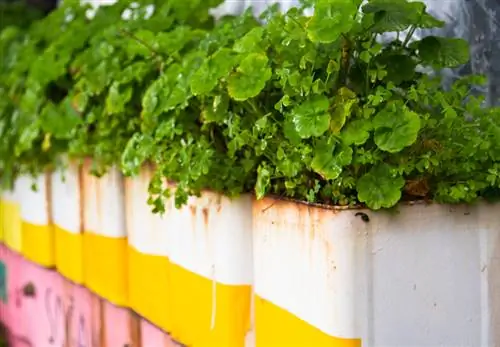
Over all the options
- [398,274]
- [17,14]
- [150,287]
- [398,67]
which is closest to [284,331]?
[398,274]

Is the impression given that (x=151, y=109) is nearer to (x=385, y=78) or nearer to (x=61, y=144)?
(x=385, y=78)

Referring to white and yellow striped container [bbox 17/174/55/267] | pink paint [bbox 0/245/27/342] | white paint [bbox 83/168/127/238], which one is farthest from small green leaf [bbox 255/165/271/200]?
pink paint [bbox 0/245/27/342]

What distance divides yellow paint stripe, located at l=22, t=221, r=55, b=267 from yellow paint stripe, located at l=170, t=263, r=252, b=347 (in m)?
1.02

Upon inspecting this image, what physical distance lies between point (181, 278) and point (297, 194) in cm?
53

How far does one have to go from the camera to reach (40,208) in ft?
9.72

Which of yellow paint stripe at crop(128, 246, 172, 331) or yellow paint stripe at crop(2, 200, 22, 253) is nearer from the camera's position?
yellow paint stripe at crop(128, 246, 172, 331)

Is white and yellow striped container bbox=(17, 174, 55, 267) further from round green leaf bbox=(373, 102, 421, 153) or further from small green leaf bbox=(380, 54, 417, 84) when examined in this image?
round green leaf bbox=(373, 102, 421, 153)

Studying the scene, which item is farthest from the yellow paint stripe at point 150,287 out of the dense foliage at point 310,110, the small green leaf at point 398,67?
the small green leaf at point 398,67

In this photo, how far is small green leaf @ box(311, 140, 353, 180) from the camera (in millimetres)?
1415

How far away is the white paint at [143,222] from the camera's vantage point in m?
2.13

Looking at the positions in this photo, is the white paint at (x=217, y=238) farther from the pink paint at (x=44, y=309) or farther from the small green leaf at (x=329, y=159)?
the pink paint at (x=44, y=309)

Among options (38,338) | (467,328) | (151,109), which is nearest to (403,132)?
(467,328)

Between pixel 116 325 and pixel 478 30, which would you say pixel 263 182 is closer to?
pixel 478 30

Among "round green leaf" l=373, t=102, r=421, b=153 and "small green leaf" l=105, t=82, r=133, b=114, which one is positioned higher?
"small green leaf" l=105, t=82, r=133, b=114
